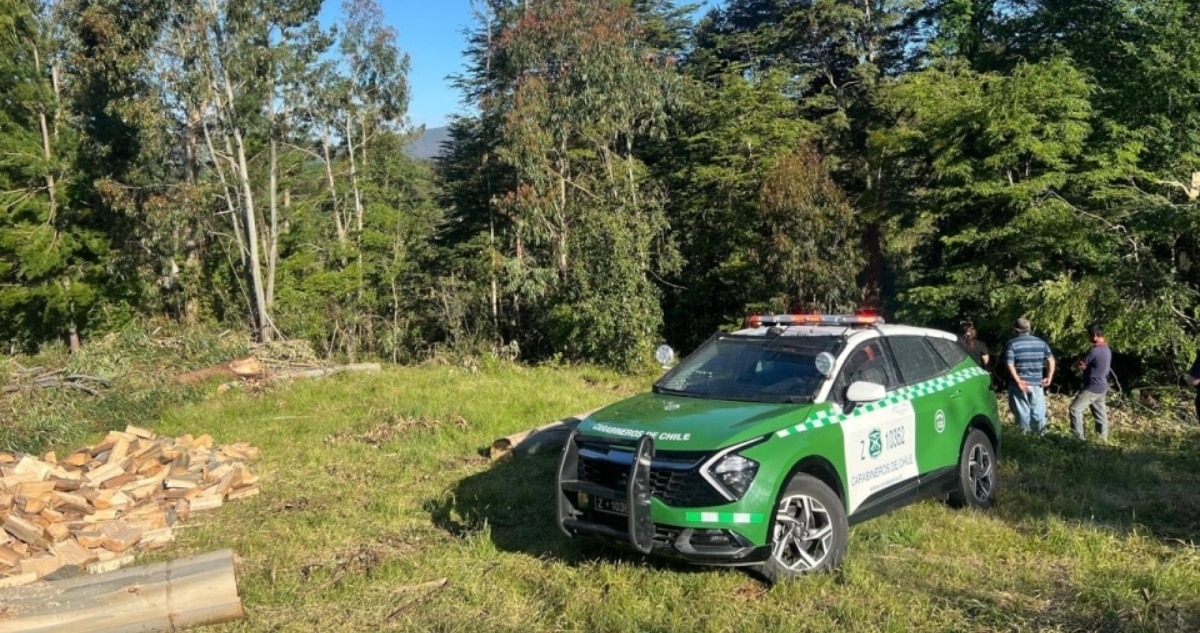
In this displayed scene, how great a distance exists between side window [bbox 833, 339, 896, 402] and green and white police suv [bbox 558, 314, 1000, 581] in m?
0.01

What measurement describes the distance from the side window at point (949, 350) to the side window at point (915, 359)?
0.10m

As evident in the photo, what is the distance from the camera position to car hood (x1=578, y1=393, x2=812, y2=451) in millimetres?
5484

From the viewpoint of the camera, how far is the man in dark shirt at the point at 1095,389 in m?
10.4

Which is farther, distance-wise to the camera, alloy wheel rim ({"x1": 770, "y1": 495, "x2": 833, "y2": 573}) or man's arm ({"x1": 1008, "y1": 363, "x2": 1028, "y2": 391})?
man's arm ({"x1": 1008, "y1": 363, "x2": 1028, "y2": 391})

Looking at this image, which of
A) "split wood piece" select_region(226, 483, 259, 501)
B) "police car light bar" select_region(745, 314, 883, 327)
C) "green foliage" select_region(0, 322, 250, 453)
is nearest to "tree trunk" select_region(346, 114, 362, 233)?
"green foliage" select_region(0, 322, 250, 453)

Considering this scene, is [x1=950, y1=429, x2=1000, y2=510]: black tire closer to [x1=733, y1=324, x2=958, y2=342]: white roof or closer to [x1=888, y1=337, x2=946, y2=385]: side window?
[x1=888, y1=337, x2=946, y2=385]: side window

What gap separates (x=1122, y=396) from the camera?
45.2ft

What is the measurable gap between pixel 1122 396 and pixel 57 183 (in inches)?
1123

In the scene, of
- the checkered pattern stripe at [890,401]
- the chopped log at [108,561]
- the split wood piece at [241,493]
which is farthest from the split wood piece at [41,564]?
the checkered pattern stripe at [890,401]

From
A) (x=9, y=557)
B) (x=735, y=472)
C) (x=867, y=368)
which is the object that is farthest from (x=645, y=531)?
(x=9, y=557)

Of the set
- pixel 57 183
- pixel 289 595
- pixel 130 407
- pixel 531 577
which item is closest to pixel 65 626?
pixel 289 595

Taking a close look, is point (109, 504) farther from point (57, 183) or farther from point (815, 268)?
point (57, 183)

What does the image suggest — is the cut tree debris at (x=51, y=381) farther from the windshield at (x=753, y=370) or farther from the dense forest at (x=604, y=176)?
the windshield at (x=753, y=370)

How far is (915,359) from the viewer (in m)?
7.10
